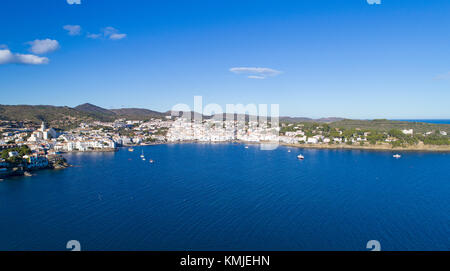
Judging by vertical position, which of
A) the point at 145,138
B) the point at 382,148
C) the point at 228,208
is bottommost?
the point at 228,208

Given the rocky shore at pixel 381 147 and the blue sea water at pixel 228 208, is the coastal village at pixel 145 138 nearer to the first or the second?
the rocky shore at pixel 381 147

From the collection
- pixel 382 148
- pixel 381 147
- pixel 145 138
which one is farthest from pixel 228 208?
pixel 145 138

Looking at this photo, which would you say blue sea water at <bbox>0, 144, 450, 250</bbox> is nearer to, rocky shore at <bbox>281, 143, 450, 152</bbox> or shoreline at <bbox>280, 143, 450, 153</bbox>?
shoreline at <bbox>280, 143, 450, 153</bbox>

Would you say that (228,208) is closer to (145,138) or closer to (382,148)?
(382,148)

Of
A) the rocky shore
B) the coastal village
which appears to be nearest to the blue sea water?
the coastal village

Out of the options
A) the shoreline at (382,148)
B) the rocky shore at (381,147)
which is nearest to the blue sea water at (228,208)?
the shoreline at (382,148)
